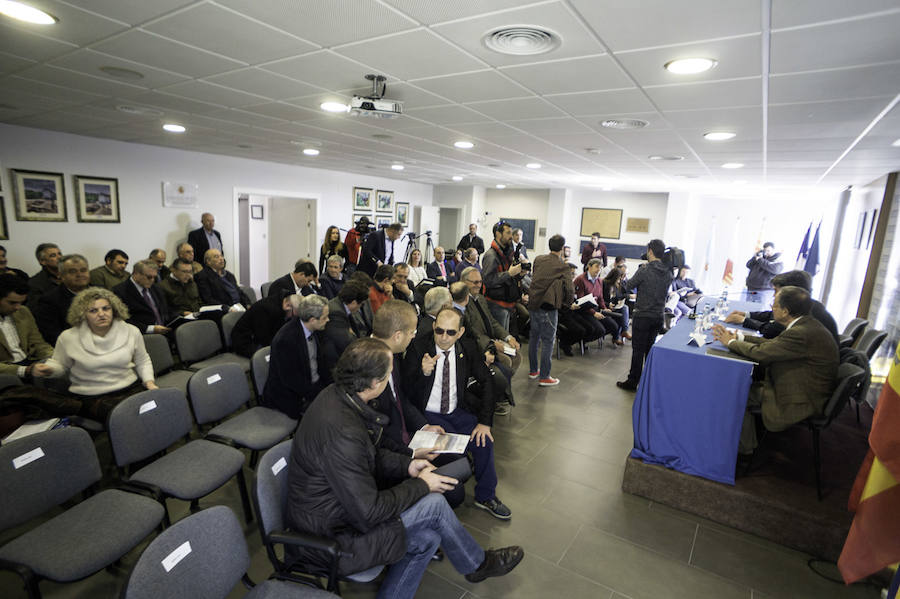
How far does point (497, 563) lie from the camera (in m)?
2.28

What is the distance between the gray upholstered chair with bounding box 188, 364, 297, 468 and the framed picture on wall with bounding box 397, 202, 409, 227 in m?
9.49

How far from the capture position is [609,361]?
6484 millimetres

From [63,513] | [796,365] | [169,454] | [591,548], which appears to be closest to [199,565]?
[63,513]

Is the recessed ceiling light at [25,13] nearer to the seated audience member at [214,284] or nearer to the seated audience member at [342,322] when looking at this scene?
the seated audience member at [342,322]

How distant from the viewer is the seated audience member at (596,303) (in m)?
6.63

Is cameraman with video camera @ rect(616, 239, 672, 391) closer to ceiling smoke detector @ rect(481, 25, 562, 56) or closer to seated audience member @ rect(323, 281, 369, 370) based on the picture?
seated audience member @ rect(323, 281, 369, 370)

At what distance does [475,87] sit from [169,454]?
9.63 feet

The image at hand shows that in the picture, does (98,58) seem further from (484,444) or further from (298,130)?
(484,444)

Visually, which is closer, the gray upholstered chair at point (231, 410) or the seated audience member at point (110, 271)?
the gray upholstered chair at point (231, 410)

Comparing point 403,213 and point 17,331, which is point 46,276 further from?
point 403,213

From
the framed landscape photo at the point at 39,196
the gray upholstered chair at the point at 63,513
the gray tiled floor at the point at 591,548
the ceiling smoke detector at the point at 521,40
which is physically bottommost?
the gray tiled floor at the point at 591,548

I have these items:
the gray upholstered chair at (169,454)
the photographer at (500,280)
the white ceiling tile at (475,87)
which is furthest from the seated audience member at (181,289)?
the white ceiling tile at (475,87)

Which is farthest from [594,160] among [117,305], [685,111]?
[117,305]

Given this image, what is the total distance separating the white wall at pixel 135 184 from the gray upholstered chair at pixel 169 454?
200 inches
